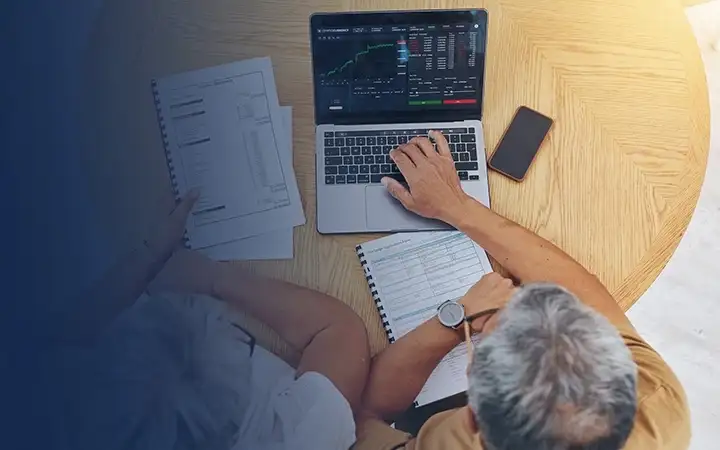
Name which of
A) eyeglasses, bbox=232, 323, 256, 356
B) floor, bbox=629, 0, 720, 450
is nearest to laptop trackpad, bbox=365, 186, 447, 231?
eyeglasses, bbox=232, 323, 256, 356

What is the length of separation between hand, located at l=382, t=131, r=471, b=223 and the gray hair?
0.31 metres

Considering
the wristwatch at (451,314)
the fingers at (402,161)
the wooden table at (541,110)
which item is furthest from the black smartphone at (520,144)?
the wristwatch at (451,314)

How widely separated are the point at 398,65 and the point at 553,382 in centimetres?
58

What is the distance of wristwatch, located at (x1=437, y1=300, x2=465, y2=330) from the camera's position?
1133 millimetres

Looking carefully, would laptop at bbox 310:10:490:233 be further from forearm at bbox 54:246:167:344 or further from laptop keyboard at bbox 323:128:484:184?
forearm at bbox 54:246:167:344

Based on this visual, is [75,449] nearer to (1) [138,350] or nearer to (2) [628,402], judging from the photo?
(1) [138,350]

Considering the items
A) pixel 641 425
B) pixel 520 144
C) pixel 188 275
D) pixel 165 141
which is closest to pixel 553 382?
pixel 641 425

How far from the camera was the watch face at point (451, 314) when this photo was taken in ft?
3.71

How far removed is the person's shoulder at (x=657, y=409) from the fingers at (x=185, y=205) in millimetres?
690

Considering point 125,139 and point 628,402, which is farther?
point 125,139

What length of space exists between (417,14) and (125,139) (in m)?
0.49

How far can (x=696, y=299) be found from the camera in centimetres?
176

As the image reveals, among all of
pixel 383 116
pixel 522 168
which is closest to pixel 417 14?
pixel 383 116

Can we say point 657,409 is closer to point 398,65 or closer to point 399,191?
point 399,191
